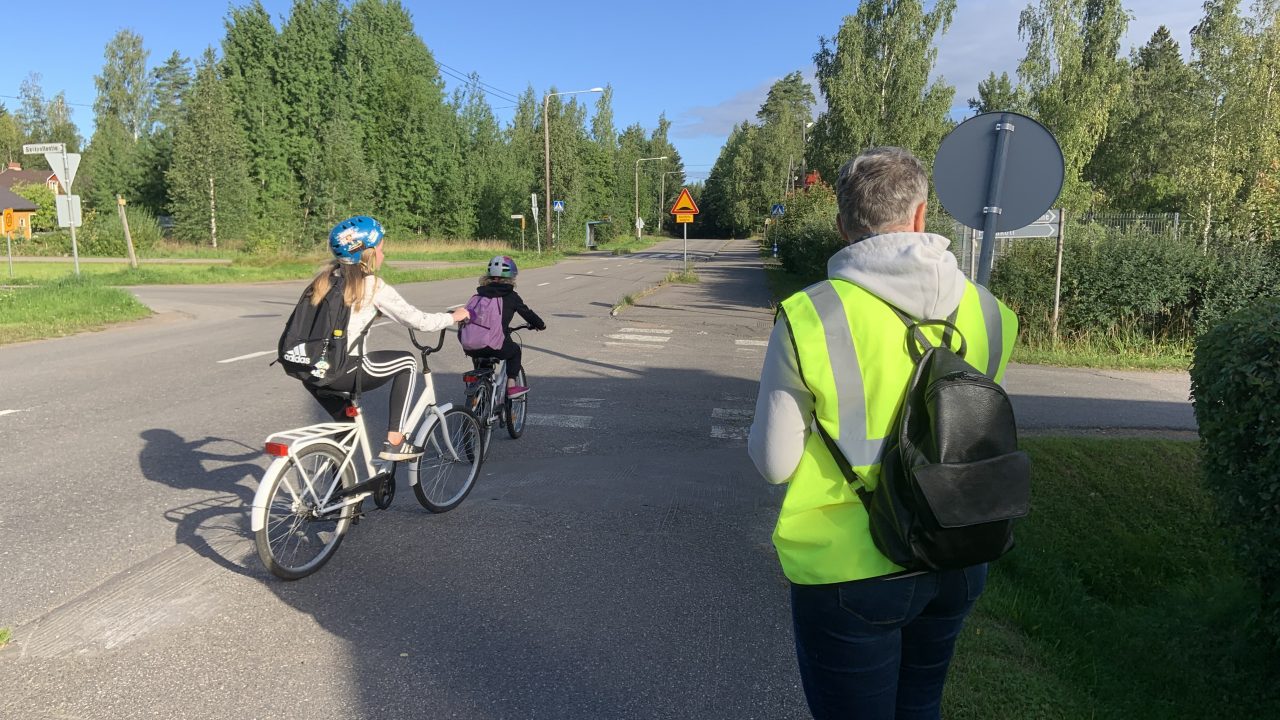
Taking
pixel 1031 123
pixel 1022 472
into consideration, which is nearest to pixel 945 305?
pixel 1022 472

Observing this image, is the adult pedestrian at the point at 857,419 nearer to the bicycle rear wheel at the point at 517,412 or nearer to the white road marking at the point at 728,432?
the bicycle rear wheel at the point at 517,412

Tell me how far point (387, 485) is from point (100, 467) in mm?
2738

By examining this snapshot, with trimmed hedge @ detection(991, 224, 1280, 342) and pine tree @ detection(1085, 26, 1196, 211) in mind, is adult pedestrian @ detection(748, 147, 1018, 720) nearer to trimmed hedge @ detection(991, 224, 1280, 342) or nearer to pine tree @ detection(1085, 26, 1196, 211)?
trimmed hedge @ detection(991, 224, 1280, 342)

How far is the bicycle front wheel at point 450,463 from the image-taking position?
5.11 m

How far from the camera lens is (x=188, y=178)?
44.9m

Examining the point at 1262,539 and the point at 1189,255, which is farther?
the point at 1189,255

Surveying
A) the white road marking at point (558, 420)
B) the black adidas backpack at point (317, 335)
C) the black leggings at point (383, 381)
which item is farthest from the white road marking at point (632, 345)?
the black adidas backpack at point (317, 335)

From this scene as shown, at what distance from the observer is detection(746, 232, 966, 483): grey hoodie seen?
70.6 inches

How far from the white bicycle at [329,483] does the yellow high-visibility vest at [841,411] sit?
302 cm

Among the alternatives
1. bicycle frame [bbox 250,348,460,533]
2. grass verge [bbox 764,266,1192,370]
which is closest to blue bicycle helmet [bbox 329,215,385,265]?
bicycle frame [bbox 250,348,460,533]

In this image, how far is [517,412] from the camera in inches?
287

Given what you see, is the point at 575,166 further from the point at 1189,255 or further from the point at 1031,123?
the point at 1031,123

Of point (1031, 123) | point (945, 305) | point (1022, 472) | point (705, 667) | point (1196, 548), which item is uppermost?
point (1031, 123)

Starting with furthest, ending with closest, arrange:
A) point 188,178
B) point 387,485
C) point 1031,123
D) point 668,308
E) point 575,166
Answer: point 575,166
point 188,178
point 668,308
point 387,485
point 1031,123
